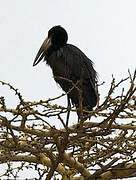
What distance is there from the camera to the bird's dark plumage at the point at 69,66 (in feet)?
18.4

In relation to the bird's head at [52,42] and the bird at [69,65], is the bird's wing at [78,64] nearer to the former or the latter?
the bird at [69,65]

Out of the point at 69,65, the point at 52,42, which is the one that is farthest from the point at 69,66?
the point at 52,42

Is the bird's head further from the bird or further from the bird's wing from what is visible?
the bird's wing

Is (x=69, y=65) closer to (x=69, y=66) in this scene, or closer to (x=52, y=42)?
(x=69, y=66)

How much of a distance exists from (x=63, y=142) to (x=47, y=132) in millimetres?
379

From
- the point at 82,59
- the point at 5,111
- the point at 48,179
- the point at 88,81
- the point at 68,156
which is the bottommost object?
the point at 48,179

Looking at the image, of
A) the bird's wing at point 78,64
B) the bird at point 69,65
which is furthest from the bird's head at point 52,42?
the bird's wing at point 78,64

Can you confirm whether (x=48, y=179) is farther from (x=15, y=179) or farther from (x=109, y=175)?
(x=15, y=179)

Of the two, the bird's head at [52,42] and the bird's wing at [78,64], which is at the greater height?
the bird's head at [52,42]

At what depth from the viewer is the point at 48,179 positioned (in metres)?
3.18

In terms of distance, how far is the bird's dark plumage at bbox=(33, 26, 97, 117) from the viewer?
5.61 meters

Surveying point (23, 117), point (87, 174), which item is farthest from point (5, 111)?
point (87, 174)

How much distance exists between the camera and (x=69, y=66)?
590 centimetres

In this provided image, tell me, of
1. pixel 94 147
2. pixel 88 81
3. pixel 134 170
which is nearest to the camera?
pixel 134 170
